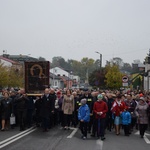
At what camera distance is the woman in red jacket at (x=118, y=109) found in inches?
592

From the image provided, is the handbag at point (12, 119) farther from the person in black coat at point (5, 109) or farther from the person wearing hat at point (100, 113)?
the person wearing hat at point (100, 113)

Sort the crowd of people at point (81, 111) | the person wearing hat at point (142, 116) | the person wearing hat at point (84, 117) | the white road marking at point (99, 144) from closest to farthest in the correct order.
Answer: the white road marking at point (99, 144), the person wearing hat at point (84, 117), the crowd of people at point (81, 111), the person wearing hat at point (142, 116)

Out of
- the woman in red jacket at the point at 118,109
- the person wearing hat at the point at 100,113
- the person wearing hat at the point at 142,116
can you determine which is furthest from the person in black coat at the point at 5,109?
the person wearing hat at the point at 142,116

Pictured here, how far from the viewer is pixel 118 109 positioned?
1511 centimetres

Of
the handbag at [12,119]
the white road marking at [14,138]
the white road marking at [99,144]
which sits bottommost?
the white road marking at [99,144]

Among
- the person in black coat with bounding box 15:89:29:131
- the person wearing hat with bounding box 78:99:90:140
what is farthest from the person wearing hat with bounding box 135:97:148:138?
the person in black coat with bounding box 15:89:29:131

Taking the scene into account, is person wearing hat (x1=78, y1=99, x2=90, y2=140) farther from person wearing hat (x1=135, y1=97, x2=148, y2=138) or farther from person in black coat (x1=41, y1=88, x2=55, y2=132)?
person wearing hat (x1=135, y1=97, x2=148, y2=138)

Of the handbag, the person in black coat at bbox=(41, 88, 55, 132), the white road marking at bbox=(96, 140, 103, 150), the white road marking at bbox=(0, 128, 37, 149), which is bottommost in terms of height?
the white road marking at bbox=(96, 140, 103, 150)

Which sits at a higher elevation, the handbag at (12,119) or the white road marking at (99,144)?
the handbag at (12,119)

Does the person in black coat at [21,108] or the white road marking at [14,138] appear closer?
the white road marking at [14,138]

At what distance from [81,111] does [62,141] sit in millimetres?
1640

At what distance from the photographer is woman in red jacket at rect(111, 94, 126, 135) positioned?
15.0 m

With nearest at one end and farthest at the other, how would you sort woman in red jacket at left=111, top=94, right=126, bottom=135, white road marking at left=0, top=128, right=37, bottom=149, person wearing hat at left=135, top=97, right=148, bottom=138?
white road marking at left=0, top=128, right=37, bottom=149 → person wearing hat at left=135, top=97, right=148, bottom=138 → woman in red jacket at left=111, top=94, right=126, bottom=135

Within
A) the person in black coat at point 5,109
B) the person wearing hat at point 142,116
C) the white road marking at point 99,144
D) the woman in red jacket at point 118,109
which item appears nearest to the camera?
the white road marking at point 99,144
